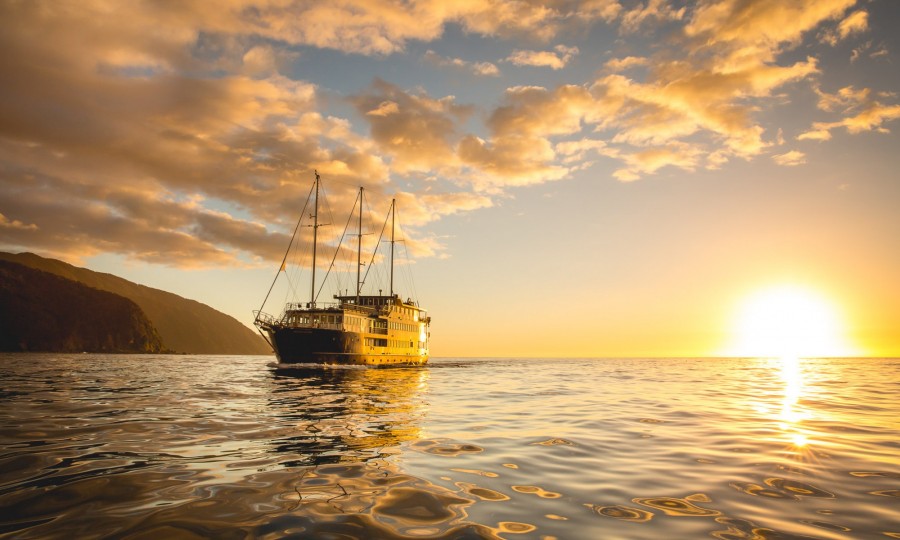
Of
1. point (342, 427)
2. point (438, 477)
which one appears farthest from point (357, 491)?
point (342, 427)

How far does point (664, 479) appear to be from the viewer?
661cm

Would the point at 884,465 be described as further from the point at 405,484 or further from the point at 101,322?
the point at 101,322

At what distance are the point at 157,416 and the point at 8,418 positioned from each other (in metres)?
3.16

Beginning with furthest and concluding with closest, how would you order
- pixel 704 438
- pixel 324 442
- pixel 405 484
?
1. pixel 704 438
2. pixel 324 442
3. pixel 405 484

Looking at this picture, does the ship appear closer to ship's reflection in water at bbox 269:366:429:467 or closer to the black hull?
the black hull

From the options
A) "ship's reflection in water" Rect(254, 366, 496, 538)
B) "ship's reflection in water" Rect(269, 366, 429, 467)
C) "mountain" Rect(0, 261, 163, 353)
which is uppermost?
"mountain" Rect(0, 261, 163, 353)

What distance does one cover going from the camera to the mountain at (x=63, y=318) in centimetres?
15050

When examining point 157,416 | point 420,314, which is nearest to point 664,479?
point 157,416

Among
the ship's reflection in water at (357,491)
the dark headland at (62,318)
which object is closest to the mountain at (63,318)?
the dark headland at (62,318)

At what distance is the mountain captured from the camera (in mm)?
150500

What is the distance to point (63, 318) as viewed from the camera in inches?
6452

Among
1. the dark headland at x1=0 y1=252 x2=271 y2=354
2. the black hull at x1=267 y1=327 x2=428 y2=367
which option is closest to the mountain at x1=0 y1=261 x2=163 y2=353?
→ the dark headland at x1=0 y1=252 x2=271 y2=354

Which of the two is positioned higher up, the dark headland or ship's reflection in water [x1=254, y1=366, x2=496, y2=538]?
the dark headland

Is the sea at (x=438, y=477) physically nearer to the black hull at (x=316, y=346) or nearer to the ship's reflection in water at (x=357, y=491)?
the ship's reflection in water at (x=357, y=491)
